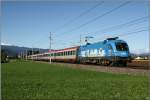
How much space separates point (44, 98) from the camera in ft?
39.4

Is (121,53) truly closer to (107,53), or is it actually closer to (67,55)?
(107,53)

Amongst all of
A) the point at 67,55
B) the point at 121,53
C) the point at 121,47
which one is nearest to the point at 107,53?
the point at 121,47

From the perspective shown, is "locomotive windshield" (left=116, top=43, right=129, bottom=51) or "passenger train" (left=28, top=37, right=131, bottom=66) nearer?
"passenger train" (left=28, top=37, right=131, bottom=66)

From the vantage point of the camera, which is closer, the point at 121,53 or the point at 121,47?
the point at 121,53

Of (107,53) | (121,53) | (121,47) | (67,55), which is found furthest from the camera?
(67,55)

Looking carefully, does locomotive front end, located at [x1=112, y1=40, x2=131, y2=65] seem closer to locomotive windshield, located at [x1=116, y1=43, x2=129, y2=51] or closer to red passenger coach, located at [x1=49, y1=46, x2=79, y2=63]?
locomotive windshield, located at [x1=116, y1=43, x2=129, y2=51]

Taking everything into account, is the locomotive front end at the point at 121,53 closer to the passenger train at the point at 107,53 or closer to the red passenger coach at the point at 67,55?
the passenger train at the point at 107,53

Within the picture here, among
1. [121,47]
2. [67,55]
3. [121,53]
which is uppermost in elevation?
[121,47]

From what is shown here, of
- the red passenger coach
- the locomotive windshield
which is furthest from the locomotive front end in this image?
the red passenger coach

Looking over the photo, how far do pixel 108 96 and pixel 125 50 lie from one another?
98.0 ft

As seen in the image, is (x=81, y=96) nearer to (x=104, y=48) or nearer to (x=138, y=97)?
(x=138, y=97)

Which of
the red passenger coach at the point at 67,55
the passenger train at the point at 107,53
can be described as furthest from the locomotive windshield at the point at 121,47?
the red passenger coach at the point at 67,55

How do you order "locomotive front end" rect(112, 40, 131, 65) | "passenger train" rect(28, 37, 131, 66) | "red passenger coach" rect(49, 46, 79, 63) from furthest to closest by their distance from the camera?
"red passenger coach" rect(49, 46, 79, 63)
"passenger train" rect(28, 37, 131, 66)
"locomotive front end" rect(112, 40, 131, 65)

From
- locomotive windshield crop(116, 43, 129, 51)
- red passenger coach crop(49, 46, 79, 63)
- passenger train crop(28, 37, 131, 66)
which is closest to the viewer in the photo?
passenger train crop(28, 37, 131, 66)
